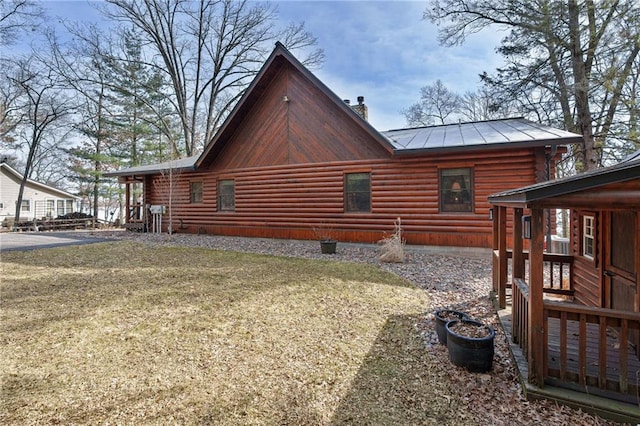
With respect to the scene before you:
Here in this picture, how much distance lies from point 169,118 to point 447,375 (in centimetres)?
2750

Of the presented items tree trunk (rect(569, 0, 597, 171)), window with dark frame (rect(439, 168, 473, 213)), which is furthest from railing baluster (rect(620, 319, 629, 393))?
tree trunk (rect(569, 0, 597, 171))

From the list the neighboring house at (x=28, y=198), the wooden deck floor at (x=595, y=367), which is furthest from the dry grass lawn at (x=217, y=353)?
the neighboring house at (x=28, y=198)

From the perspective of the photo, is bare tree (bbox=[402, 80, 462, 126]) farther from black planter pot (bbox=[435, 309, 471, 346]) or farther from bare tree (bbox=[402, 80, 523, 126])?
black planter pot (bbox=[435, 309, 471, 346])

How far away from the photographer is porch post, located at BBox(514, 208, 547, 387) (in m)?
2.74

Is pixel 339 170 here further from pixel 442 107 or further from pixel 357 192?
pixel 442 107

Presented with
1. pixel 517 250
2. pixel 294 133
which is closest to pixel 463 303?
pixel 517 250

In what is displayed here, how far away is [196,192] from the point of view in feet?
48.6

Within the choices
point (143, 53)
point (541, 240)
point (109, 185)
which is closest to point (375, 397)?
point (541, 240)

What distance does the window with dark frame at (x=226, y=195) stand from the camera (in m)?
13.7

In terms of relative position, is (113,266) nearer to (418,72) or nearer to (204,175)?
(204,175)

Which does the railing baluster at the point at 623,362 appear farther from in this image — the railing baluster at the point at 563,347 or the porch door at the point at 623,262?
the porch door at the point at 623,262

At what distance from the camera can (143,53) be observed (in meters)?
22.9

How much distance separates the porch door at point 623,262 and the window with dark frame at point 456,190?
18.3 ft

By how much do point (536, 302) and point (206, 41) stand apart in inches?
1056
